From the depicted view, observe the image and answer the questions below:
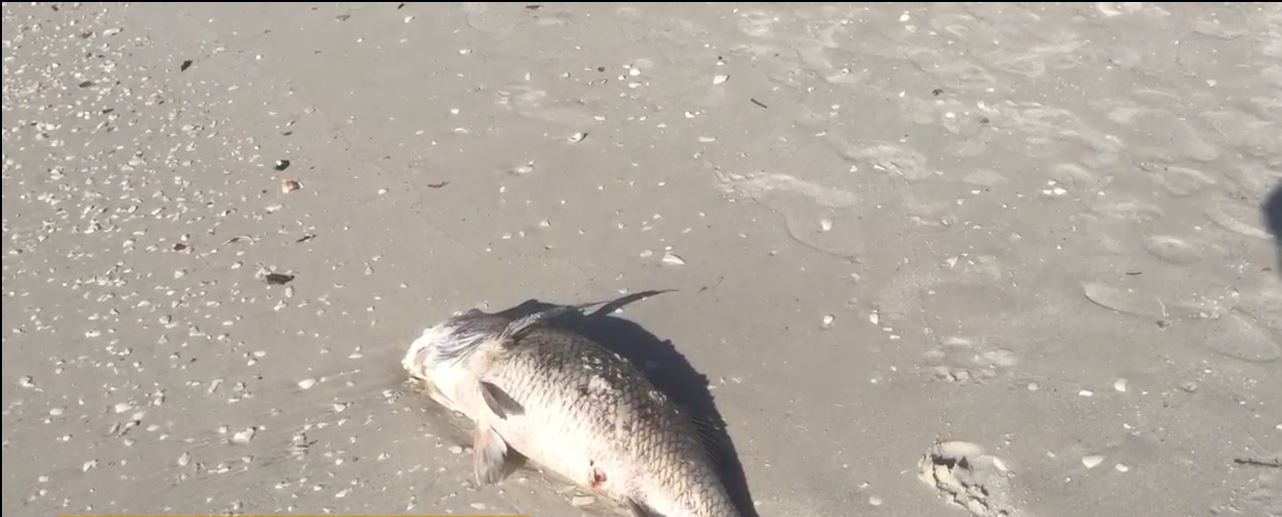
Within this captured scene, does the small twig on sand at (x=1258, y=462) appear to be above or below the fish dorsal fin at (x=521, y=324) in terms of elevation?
below

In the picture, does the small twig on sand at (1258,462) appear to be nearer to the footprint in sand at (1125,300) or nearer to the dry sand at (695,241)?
the dry sand at (695,241)

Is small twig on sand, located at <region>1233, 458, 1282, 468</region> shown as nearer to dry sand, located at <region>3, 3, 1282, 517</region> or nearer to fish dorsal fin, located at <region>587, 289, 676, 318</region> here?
dry sand, located at <region>3, 3, 1282, 517</region>

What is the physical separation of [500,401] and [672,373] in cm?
88

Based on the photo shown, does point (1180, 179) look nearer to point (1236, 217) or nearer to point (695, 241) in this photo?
point (1236, 217)

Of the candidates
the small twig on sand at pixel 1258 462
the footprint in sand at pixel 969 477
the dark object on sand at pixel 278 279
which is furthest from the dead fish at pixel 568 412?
the small twig on sand at pixel 1258 462

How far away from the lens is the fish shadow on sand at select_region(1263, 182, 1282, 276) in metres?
5.30

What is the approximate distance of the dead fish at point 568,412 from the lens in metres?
4.01

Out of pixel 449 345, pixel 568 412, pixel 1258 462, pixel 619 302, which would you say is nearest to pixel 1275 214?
pixel 1258 462

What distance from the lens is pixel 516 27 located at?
7586 millimetres

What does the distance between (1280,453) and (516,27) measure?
5.20 m

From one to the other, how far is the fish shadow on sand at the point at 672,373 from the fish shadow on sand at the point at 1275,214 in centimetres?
277

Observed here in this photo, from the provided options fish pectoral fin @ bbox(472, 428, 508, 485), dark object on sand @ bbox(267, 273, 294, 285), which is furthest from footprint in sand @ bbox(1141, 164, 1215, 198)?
dark object on sand @ bbox(267, 273, 294, 285)

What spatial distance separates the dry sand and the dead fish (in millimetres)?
201

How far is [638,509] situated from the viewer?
4.00 meters
